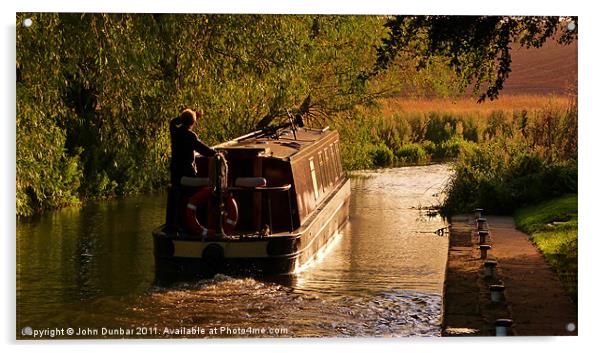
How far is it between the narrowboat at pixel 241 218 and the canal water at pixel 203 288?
204 millimetres

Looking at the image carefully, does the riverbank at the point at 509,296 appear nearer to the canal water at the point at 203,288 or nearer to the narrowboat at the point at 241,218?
the canal water at the point at 203,288

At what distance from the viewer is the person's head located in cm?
1345

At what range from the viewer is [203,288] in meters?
12.7

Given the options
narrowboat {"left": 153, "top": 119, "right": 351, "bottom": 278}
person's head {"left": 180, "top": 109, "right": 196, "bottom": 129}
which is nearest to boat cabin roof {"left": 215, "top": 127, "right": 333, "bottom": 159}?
narrowboat {"left": 153, "top": 119, "right": 351, "bottom": 278}

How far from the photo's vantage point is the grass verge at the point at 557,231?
39.3ft

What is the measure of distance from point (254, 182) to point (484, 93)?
8.04 feet

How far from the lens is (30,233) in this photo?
1280 centimetres

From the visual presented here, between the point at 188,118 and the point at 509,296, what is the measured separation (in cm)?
399

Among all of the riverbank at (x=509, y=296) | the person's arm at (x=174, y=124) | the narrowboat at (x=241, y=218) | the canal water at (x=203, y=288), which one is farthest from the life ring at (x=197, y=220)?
the riverbank at (x=509, y=296)

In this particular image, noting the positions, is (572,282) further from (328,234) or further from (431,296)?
(328,234)

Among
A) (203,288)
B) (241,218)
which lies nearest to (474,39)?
(241,218)

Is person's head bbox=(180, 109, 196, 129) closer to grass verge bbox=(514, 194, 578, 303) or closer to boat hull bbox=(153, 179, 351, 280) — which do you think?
boat hull bbox=(153, 179, 351, 280)

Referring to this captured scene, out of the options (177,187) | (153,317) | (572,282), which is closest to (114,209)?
(177,187)

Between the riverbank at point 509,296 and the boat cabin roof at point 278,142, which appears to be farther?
the boat cabin roof at point 278,142
